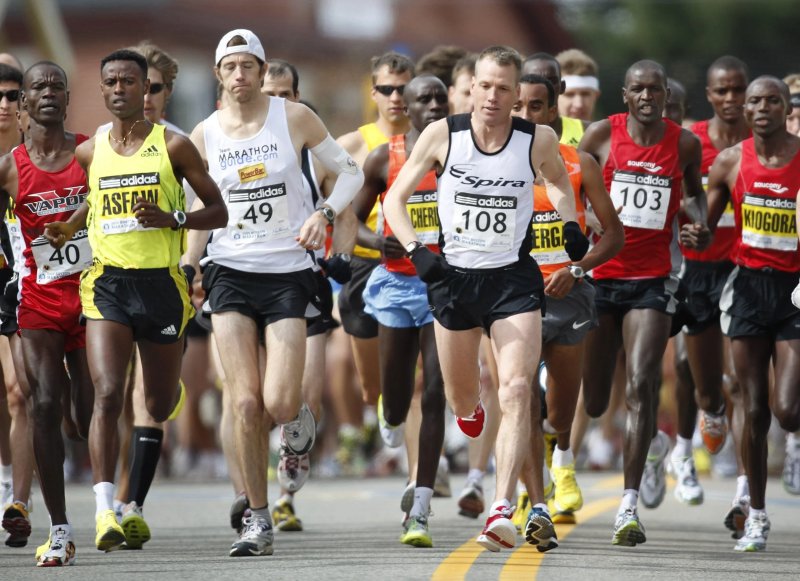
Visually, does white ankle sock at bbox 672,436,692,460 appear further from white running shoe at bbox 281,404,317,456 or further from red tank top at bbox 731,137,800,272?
white running shoe at bbox 281,404,317,456

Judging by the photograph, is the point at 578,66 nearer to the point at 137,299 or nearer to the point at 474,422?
the point at 474,422

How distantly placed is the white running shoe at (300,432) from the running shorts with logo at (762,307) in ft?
8.64

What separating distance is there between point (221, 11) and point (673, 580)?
38.5 meters

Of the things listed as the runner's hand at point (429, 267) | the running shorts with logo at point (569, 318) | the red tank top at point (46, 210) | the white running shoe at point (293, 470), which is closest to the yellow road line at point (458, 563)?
the white running shoe at point (293, 470)

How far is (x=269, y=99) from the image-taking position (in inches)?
445

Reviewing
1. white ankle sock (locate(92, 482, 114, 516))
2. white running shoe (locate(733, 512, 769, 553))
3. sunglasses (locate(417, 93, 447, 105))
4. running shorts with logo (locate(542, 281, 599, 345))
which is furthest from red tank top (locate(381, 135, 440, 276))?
white ankle sock (locate(92, 482, 114, 516))

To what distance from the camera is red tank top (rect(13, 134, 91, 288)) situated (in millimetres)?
11172

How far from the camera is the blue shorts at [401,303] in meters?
12.5

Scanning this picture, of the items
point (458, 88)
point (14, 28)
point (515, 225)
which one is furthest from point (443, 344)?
point (14, 28)

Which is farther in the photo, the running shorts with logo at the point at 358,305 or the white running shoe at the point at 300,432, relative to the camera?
the running shorts with logo at the point at 358,305

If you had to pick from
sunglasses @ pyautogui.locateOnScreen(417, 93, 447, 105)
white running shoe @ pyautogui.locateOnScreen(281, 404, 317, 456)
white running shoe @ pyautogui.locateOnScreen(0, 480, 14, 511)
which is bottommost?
white running shoe @ pyautogui.locateOnScreen(0, 480, 14, 511)

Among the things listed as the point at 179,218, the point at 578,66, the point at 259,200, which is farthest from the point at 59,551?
the point at 578,66

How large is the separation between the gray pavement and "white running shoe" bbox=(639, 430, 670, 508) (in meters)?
0.20

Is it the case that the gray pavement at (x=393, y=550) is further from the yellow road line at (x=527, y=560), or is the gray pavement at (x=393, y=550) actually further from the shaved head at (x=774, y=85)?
the shaved head at (x=774, y=85)
